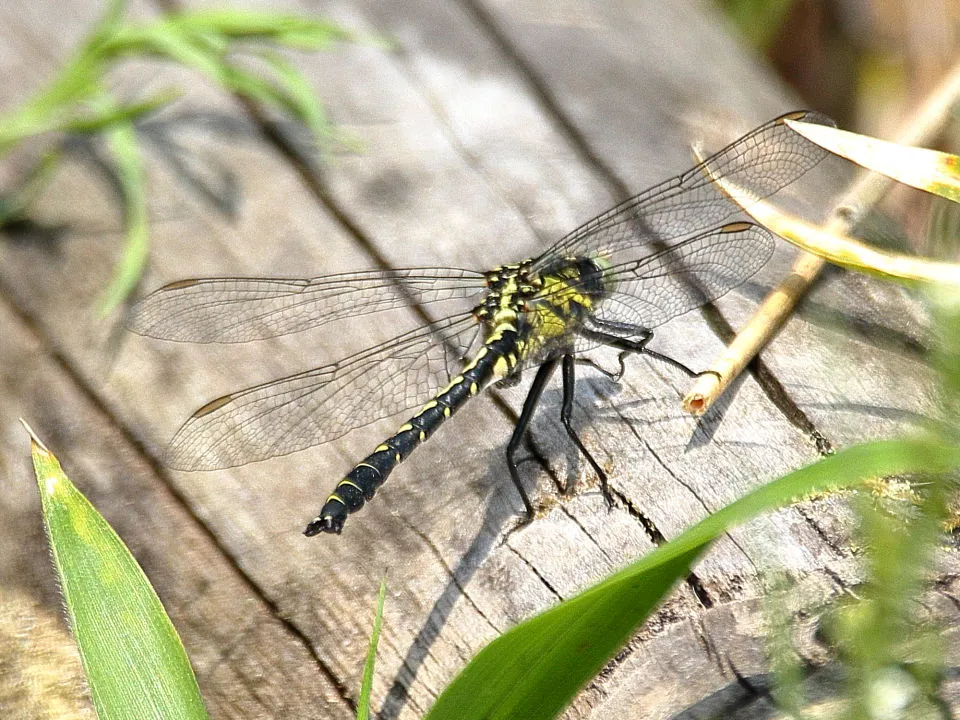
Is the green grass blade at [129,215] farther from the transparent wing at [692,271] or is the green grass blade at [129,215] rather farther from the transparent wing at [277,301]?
the transparent wing at [692,271]

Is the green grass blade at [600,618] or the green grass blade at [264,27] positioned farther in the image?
the green grass blade at [264,27]

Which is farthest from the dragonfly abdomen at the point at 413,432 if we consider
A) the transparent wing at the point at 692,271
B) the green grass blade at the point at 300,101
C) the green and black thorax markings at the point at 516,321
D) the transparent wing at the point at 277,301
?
the green grass blade at the point at 300,101

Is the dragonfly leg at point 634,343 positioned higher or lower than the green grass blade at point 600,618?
higher

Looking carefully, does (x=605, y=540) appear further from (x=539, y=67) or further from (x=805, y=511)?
(x=539, y=67)

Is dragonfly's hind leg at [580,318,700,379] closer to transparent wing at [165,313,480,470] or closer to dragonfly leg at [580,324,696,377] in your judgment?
dragonfly leg at [580,324,696,377]

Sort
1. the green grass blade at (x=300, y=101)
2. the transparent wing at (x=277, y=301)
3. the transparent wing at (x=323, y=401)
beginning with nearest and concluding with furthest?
the transparent wing at (x=323, y=401) → the transparent wing at (x=277, y=301) → the green grass blade at (x=300, y=101)

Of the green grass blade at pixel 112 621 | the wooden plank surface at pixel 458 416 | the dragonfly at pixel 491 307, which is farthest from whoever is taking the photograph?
the dragonfly at pixel 491 307

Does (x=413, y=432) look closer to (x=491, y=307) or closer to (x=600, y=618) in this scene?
(x=491, y=307)
